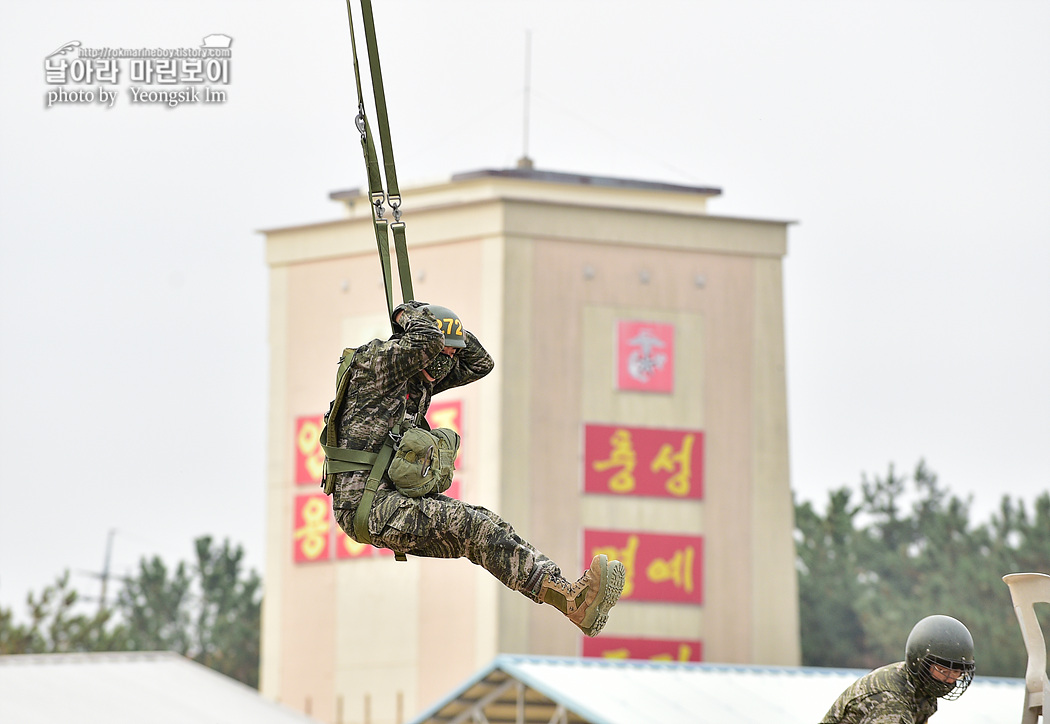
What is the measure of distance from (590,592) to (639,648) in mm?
32392

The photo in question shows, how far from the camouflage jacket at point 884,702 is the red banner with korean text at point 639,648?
3055cm

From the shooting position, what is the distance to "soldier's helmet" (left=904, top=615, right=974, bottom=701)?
528 inches

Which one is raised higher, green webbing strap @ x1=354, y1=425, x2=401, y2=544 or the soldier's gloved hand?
the soldier's gloved hand

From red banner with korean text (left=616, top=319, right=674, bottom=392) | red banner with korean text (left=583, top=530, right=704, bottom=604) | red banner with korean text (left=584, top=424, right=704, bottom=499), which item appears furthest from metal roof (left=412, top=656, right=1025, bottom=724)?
red banner with korean text (left=616, top=319, right=674, bottom=392)

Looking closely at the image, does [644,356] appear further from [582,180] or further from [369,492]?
[369,492]

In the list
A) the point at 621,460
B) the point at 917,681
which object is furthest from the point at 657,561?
the point at 917,681

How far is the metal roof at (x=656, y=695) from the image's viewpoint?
2950 centimetres

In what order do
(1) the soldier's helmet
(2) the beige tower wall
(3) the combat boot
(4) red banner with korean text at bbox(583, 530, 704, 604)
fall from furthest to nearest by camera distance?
1. (2) the beige tower wall
2. (4) red banner with korean text at bbox(583, 530, 704, 604)
3. (1) the soldier's helmet
4. (3) the combat boot

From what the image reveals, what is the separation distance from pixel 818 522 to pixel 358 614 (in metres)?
35.6

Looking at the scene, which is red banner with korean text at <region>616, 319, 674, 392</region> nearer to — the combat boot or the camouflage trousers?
the camouflage trousers

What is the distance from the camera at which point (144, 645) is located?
84.1m

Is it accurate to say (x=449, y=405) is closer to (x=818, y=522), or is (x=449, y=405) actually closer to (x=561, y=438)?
(x=561, y=438)

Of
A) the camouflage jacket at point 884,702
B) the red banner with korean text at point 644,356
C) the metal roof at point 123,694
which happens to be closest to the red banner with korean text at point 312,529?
the red banner with korean text at point 644,356

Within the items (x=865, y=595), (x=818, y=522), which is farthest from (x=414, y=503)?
(x=818, y=522)
